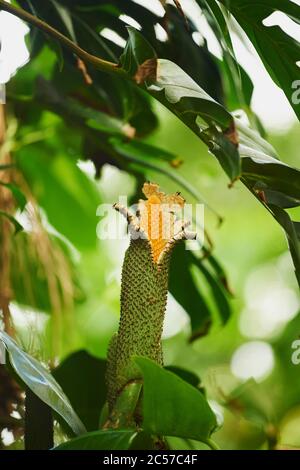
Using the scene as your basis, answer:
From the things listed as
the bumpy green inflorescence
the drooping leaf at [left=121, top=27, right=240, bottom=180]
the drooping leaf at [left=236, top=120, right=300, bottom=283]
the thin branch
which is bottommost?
the bumpy green inflorescence

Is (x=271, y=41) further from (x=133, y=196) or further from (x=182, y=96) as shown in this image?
(x=133, y=196)

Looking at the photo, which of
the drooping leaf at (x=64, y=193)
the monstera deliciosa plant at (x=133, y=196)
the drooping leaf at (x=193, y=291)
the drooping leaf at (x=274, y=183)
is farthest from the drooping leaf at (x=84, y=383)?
the drooping leaf at (x=64, y=193)

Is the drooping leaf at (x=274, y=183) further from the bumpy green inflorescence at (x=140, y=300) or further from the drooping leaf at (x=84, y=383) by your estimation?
the drooping leaf at (x=84, y=383)

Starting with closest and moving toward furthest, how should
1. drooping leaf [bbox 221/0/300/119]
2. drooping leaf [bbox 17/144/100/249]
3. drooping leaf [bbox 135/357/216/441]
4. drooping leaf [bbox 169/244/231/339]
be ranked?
drooping leaf [bbox 135/357/216/441], drooping leaf [bbox 221/0/300/119], drooping leaf [bbox 169/244/231/339], drooping leaf [bbox 17/144/100/249]

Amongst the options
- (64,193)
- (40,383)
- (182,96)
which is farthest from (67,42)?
(64,193)

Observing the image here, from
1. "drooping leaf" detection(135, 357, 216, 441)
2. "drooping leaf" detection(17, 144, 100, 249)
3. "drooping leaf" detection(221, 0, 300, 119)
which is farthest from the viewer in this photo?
"drooping leaf" detection(17, 144, 100, 249)

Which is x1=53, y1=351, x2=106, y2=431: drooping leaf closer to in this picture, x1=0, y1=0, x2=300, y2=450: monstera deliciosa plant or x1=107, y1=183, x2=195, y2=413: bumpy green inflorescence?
x1=0, y1=0, x2=300, y2=450: monstera deliciosa plant

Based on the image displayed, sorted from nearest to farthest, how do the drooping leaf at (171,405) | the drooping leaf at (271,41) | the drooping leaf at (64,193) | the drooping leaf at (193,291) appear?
the drooping leaf at (171,405)
the drooping leaf at (271,41)
the drooping leaf at (193,291)
the drooping leaf at (64,193)

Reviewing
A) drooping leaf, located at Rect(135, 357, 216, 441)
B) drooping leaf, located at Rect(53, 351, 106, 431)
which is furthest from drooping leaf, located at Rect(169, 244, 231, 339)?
drooping leaf, located at Rect(135, 357, 216, 441)
